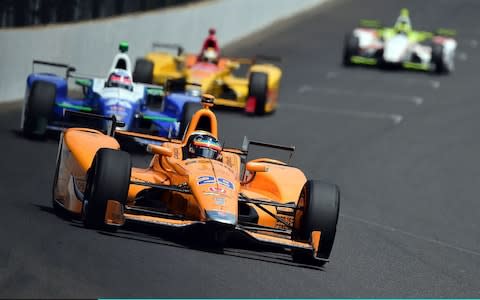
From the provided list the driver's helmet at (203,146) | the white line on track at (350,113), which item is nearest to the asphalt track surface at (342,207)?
the white line on track at (350,113)

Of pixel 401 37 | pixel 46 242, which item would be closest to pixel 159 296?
pixel 46 242

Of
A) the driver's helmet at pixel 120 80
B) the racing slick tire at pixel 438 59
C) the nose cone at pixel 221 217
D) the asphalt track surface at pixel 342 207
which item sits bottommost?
the asphalt track surface at pixel 342 207

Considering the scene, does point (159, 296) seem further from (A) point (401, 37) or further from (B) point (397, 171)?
(A) point (401, 37)

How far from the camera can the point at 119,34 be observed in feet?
86.7

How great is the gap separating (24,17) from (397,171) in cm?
724

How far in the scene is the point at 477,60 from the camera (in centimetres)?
3472

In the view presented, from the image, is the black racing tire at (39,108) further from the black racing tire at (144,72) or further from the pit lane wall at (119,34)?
the black racing tire at (144,72)

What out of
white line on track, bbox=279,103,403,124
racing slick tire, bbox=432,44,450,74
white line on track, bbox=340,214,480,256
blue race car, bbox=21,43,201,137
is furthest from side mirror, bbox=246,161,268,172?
racing slick tire, bbox=432,44,450,74

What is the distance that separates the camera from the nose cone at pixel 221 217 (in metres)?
10.9

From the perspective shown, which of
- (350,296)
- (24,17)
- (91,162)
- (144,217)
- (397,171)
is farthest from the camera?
(24,17)

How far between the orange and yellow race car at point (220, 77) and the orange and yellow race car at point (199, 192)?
31.4 feet

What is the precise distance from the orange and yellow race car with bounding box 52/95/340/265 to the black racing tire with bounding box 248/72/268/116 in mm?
9767

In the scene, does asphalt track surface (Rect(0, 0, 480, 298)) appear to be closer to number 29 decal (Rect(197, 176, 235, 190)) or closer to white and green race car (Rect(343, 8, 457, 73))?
white and green race car (Rect(343, 8, 457, 73))

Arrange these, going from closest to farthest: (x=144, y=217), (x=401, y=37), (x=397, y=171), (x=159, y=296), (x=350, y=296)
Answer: (x=159, y=296), (x=350, y=296), (x=144, y=217), (x=397, y=171), (x=401, y=37)
